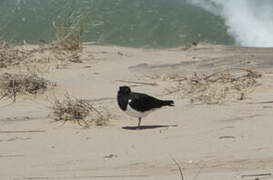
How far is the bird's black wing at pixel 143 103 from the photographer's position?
7273mm

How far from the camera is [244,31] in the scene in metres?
17.7

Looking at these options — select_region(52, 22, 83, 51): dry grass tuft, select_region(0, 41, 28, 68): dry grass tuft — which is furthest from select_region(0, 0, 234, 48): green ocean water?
select_region(0, 41, 28, 68): dry grass tuft

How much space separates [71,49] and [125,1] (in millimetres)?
7096

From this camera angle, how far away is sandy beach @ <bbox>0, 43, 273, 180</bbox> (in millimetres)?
5398

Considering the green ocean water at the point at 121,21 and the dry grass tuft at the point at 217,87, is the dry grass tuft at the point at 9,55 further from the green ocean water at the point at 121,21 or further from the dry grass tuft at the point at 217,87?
the green ocean water at the point at 121,21

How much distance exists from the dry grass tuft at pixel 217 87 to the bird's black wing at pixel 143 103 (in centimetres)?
88

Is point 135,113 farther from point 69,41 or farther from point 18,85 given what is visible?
point 69,41

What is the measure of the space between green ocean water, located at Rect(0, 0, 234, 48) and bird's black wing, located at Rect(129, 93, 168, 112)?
364 inches

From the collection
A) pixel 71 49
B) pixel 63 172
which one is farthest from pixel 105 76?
pixel 63 172

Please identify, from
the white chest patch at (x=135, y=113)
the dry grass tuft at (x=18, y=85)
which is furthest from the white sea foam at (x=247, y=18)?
the white chest patch at (x=135, y=113)

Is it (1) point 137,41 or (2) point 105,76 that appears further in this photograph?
(1) point 137,41

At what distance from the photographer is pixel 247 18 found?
1789cm

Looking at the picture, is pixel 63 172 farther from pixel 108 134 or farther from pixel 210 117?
pixel 210 117

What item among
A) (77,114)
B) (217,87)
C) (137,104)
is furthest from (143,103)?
(217,87)
